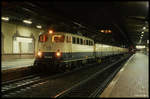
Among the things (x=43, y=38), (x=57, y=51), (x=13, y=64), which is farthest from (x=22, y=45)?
(x=57, y=51)

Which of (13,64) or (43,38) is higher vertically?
(43,38)

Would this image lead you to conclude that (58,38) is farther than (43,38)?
No

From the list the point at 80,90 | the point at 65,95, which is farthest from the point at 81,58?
the point at 65,95

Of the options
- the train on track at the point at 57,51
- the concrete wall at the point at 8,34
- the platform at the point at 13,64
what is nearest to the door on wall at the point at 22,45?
the concrete wall at the point at 8,34

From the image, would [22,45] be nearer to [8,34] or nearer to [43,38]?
[8,34]

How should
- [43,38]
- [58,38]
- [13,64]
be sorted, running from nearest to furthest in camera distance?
[58,38] < [43,38] < [13,64]

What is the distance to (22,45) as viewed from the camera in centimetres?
2391

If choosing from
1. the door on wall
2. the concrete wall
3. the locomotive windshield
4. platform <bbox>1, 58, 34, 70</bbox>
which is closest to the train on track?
the locomotive windshield

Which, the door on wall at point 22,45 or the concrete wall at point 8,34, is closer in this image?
the concrete wall at point 8,34

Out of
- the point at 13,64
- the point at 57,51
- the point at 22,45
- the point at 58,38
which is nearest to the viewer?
the point at 57,51

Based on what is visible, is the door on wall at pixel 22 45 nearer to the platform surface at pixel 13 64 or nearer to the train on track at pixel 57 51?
the platform surface at pixel 13 64

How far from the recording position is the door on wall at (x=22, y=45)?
863 inches

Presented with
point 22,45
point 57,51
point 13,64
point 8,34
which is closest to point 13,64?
point 13,64

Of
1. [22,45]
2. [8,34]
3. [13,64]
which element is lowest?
[13,64]
